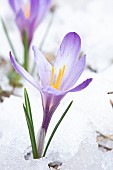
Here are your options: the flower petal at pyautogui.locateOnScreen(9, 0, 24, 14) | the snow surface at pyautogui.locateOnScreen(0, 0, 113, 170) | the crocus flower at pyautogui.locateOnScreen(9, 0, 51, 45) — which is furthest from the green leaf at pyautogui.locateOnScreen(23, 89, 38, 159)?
the flower petal at pyautogui.locateOnScreen(9, 0, 24, 14)

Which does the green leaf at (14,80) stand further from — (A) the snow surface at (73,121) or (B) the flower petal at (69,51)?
(B) the flower petal at (69,51)

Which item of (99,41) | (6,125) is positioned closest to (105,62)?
(99,41)

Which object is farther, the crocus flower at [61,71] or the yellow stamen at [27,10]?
the yellow stamen at [27,10]

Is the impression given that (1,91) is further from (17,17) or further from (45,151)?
(45,151)

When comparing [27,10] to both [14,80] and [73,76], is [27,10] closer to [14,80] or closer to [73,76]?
[14,80]

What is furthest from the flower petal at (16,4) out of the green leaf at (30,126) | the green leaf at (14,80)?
the green leaf at (30,126)

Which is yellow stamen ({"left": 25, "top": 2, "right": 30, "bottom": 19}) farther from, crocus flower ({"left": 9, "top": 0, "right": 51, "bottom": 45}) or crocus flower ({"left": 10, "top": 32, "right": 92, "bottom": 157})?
crocus flower ({"left": 10, "top": 32, "right": 92, "bottom": 157})
